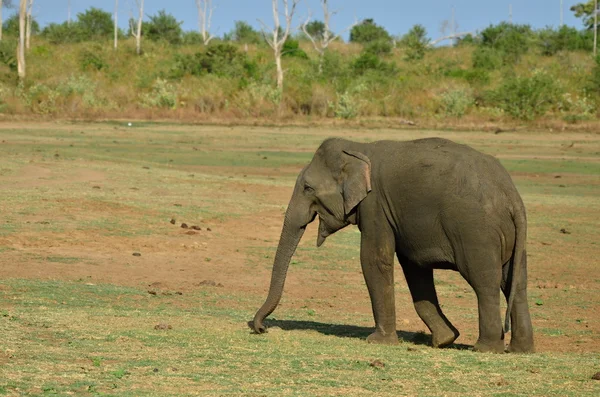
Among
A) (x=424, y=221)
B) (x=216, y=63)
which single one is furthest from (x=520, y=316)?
(x=216, y=63)

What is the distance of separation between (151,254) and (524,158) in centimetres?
2156

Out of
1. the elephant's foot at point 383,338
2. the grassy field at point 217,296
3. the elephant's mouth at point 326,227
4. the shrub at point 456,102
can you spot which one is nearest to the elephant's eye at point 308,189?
the elephant's mouth at point 326,227

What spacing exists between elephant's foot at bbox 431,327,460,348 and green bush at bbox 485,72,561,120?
41755 millimetres

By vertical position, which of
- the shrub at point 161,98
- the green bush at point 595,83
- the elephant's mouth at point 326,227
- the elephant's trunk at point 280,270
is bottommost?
the elephant's trunk at point 280,270

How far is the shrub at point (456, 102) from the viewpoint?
53.5 m

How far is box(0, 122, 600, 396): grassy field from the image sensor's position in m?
7.77

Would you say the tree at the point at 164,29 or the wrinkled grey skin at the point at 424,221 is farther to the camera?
the tree at the point at 164,29

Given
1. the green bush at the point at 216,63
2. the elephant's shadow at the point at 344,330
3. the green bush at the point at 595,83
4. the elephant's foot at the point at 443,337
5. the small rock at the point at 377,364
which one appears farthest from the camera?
the green bush at the point at 216,63

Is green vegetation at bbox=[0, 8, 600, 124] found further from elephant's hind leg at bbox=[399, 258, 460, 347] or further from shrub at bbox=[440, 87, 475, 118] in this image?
elephant's hind leg at bbox=[399, 258, 460, 347]

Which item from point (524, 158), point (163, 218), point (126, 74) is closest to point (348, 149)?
point (163, 218)

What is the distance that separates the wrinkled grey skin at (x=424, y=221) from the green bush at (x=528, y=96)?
41.7 metres

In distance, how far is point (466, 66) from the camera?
245 ft

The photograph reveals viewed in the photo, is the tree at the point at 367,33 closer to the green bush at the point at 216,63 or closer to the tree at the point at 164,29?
the tree at the point at 164,29

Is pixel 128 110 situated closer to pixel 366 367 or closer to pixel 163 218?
pixel 163 218
